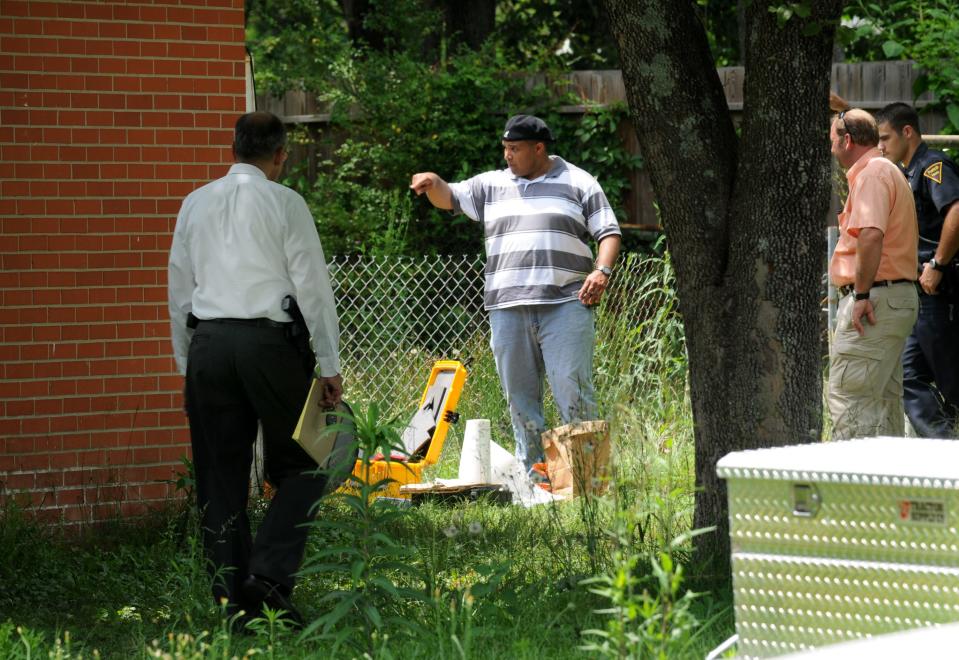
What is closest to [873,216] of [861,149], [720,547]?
[861,149]

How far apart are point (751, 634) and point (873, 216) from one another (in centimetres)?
370

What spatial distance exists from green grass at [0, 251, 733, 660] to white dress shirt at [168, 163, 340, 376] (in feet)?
2.62

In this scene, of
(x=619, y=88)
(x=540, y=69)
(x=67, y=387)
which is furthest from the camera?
(x=540, y=69)

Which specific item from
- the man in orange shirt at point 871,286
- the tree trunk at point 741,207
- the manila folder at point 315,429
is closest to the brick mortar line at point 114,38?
the tree trunk at point 741,207

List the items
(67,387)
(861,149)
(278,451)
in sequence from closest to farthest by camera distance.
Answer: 1. (278,451)
2. (67,387)
3. (861,149)

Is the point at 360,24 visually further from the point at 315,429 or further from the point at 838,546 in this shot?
the point at 838,546

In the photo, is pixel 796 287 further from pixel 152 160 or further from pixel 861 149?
pixel 152 160

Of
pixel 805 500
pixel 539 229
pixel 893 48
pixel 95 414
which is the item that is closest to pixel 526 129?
pixel 539 229

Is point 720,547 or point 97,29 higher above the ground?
point 97,29

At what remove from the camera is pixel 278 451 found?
488 cm

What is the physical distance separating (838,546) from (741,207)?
2.23m

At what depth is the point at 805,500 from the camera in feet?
9.91

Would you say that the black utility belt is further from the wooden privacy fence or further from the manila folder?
the wooden privacy fence

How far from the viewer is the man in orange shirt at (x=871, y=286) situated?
641 centimetres
